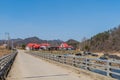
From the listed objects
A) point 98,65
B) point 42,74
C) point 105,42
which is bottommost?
point 42,74

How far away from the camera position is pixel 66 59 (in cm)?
2977

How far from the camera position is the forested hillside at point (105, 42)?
509ft

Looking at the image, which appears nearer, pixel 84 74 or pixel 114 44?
pixel 84 74

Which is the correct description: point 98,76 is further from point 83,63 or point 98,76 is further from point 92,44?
point 92,44

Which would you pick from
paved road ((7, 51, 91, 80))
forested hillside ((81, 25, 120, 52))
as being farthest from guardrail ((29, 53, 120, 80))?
forested hillside ((81, 25, 120, 52))

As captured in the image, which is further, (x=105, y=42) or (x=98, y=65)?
(x=105, y=42)

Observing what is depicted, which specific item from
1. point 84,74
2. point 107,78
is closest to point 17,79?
point 84,74

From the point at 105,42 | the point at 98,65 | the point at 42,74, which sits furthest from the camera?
the point at 105,42

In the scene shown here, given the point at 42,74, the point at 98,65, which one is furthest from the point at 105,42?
the point at 98,65

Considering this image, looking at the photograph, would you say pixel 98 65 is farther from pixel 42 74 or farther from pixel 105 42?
pixel 105 42

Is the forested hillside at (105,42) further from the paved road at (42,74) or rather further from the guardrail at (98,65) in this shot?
the guardrail at (98,65)

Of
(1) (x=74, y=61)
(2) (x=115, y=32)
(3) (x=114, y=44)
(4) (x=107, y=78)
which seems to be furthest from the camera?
(2) (x=115, y=32)

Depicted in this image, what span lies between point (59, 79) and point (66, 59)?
39.2 ft

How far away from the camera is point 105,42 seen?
166 m
